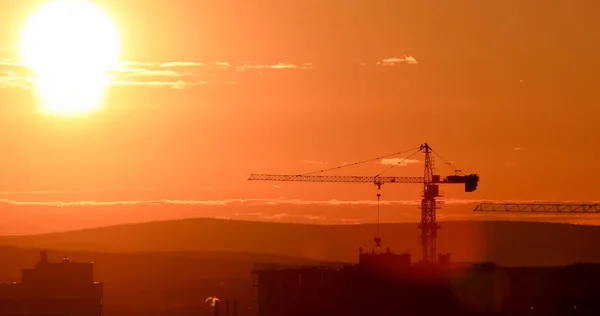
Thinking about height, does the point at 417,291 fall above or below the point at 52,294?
below

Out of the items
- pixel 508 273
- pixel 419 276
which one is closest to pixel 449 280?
pixel 419 276

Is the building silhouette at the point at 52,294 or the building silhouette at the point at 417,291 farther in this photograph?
the building silhouette at the point at 52,294

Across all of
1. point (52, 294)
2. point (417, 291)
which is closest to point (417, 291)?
point (417, 291)

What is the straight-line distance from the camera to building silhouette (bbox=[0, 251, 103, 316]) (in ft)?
636

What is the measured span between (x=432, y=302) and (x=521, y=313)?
9.69 meters

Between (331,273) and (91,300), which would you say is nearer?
(331,273)

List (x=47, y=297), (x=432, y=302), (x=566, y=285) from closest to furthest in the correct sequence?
(x=432, y=302) → (x=566, y=285) → (x=47, y=297)

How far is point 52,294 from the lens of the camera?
→ 194000 millimetres

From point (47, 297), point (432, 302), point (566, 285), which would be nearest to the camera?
point (432, 302)

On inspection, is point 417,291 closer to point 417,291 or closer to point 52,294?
point 417,291

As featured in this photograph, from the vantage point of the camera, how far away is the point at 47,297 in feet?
636

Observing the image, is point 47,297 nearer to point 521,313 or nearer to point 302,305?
point 302,305

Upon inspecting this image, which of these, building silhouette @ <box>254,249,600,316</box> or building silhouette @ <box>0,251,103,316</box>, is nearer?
building silhouette @ <box>254,249,600,316</box>

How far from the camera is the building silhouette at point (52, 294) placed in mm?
193875
